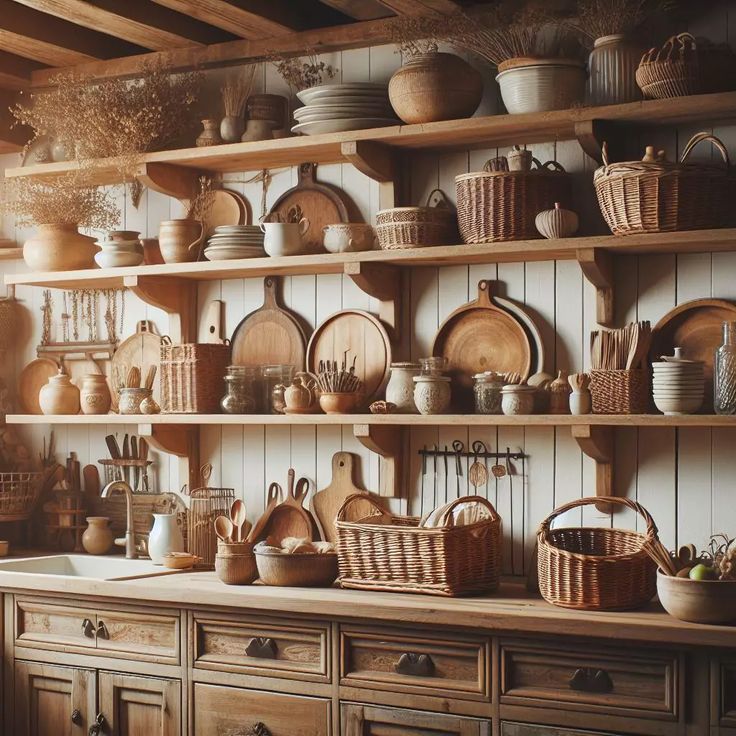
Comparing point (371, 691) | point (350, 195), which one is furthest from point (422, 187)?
point (371, 691)

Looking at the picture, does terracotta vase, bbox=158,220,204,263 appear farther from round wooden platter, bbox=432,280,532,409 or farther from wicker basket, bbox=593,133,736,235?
wicker basket, bbox=593,133,736,235

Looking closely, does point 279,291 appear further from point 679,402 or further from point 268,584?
point 679,402

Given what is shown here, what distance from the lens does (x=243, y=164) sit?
399 cm

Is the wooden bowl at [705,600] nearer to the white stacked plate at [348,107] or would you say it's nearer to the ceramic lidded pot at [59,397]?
the white stacked plate at [348,107]

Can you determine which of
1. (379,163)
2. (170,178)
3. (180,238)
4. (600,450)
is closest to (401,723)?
(600,450)

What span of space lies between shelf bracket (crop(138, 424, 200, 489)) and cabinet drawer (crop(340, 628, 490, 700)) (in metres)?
1.16

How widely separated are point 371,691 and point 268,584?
505 millimetres

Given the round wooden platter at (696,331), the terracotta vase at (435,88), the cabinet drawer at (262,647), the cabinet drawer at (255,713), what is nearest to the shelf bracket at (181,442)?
the cabinet drawer at (262,647)

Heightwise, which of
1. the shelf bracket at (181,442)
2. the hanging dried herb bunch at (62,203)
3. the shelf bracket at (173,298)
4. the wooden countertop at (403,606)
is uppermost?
the hanging dried herb bunch at (62,203)

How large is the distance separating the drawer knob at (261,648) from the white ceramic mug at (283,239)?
1242 millimetres

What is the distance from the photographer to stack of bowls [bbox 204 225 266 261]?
12.6ft

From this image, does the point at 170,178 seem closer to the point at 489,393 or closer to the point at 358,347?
the point at 358,347

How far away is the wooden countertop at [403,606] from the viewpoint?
9.08 ft

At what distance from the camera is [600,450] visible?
3314 mm
